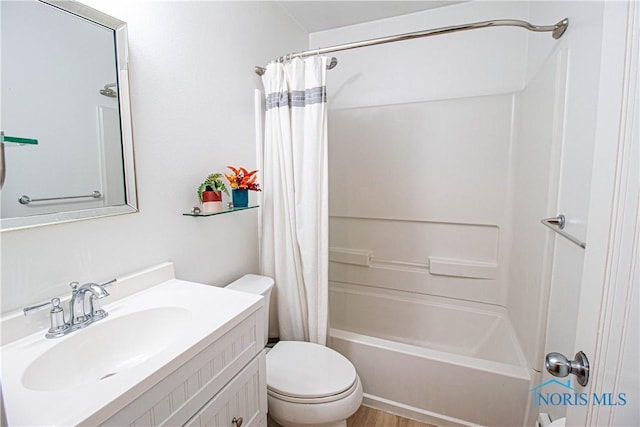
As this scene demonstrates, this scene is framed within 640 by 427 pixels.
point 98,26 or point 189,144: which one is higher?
point 98,26

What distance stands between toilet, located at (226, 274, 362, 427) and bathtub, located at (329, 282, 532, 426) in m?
0.35

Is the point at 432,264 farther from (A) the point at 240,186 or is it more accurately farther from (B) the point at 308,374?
(A) the point at 240,186

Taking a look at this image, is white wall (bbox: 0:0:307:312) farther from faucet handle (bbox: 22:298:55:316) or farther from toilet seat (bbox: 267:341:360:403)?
toilet seat (bbox: 267:341:360:403)

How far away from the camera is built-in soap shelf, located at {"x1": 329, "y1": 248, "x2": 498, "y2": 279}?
7.01ft

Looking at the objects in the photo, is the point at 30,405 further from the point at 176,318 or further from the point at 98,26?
the point at 98,26

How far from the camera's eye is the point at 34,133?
864 mm

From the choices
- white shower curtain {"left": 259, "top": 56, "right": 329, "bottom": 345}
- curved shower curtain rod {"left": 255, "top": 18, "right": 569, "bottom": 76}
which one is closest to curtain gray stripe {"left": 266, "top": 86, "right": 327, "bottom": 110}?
white shower curtain {"left": 259, "top": 56, "right": 329, "bottom": 345}

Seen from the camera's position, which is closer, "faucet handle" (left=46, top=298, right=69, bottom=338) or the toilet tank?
"faucet handle" (left=46, top=298, right=69, bottom=338)

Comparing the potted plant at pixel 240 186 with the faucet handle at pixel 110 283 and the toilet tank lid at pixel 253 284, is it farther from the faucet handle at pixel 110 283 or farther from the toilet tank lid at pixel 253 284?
the faucet handle at pixel 110 283

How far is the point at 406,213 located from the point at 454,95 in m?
0.88

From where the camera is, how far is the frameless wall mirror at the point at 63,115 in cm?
82

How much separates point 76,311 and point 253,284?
0.78 m

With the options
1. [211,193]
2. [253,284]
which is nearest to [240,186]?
[211,193]

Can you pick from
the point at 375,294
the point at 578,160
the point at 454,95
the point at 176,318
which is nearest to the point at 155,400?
the point at 176,318
